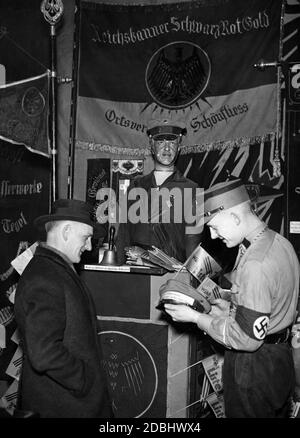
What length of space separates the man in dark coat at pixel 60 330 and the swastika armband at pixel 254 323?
76 cm

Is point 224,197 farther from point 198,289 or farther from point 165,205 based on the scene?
point 165,205

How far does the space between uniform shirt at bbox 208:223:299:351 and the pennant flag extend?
2.57 m

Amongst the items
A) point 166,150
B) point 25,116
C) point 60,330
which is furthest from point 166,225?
point 60,330

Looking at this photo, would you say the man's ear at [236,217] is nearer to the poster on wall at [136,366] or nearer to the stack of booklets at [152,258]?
the stack of booklets at [152,258]

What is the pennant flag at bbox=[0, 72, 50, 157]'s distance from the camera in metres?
4.29

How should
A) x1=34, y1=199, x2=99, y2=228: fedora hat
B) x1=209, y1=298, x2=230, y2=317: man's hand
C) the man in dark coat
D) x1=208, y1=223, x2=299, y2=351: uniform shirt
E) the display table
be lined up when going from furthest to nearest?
the display table → x1=209, y1=298, x2=230, y2=317: man's hand → x1=34, y1=199, x2=99, y2=228: fedora hat → x1=208, y1=223, x2=299, y2=351: uniform shirt → the man in dark coat

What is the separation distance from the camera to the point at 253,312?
2.20m

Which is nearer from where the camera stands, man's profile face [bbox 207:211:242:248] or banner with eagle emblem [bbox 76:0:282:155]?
man's profile face [bbox 207:211:242:248]

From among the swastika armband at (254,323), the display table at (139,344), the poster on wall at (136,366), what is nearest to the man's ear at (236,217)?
the swastika armband at (254,323)

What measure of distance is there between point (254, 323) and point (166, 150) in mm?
2415

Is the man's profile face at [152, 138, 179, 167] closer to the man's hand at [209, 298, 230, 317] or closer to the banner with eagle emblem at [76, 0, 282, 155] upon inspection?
the banner with eagle emblem at [76, 0, 282, 155]

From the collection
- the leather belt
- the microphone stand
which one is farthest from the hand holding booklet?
the microphone stand

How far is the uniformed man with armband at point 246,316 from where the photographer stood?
2.26 meters

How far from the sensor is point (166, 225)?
13.9 ft
